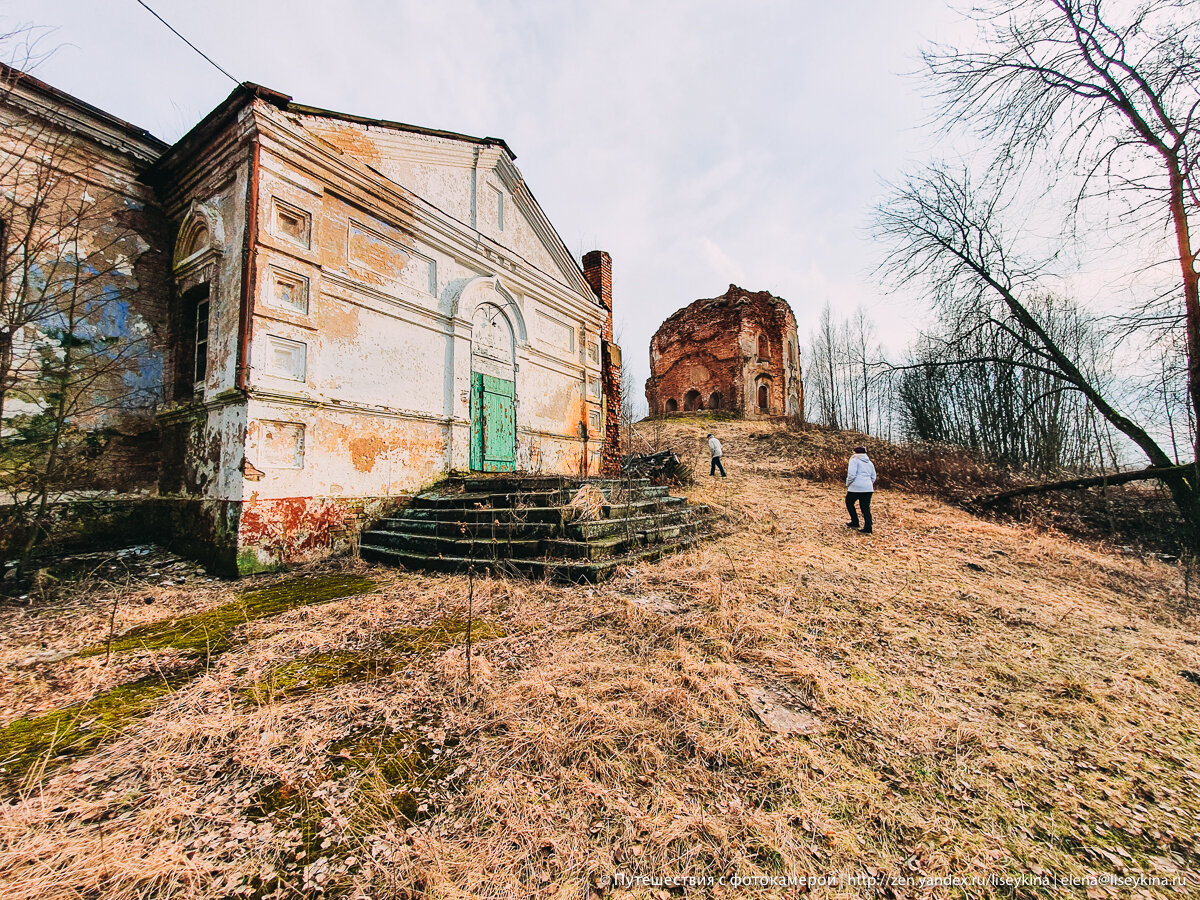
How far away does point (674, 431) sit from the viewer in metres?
20.9

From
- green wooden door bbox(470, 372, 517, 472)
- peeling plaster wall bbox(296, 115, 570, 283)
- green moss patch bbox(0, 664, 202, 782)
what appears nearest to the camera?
green moss patch bbox(0, 664, 202, 782)

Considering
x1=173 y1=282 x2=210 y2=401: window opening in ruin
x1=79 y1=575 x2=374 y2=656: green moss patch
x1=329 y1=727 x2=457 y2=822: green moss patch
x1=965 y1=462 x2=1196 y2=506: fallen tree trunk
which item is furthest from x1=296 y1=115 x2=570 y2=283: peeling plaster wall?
x1=965 y1=462 x2=1196 y2=506: fallen tree trunk

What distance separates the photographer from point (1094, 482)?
833 centimetres

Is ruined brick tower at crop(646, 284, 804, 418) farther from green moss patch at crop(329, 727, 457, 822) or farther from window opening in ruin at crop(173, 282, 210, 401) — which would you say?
green moss patch at crop(329, 727, 457, 822)

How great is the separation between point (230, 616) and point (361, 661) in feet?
6.20

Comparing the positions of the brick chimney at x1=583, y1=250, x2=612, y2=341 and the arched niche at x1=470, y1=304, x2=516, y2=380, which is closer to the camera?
the arched niche at x1=470, y1=304, x2=516, y2=380

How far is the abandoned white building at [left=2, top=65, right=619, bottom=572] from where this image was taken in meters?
5.44

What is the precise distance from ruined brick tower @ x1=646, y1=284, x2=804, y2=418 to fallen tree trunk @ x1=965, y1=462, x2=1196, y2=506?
14.0 metres

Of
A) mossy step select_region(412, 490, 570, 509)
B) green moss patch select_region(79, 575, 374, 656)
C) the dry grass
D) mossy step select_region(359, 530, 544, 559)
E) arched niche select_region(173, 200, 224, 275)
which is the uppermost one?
arched niche select_region(173, 200, 224, 275)

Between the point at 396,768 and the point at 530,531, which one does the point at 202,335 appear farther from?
the point at 396,768

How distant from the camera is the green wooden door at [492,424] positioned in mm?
8219

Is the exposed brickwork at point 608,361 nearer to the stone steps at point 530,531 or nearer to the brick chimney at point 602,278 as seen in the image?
the brick chimney at point 602,278

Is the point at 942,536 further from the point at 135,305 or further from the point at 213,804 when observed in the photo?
the point at 135,305

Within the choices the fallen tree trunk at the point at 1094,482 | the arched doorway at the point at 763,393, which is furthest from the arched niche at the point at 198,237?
the arched doorway at the point at 763,393
